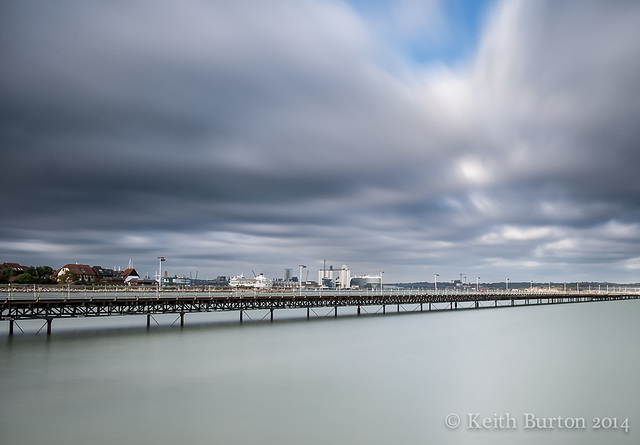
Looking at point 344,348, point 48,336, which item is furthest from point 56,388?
point 344,348

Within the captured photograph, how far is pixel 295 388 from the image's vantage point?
19516 mm

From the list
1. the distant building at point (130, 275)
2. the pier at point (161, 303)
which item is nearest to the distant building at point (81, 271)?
the distant building at point (130, 275)

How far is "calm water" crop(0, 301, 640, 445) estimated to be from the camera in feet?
45.6

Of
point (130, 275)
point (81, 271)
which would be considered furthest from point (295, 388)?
point (130, 275)

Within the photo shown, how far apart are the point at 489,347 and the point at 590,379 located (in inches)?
464

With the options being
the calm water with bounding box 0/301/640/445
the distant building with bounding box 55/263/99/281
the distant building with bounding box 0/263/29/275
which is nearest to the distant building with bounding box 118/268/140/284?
the distant building with bounding box 55/263/99/281

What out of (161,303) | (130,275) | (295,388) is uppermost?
(161,303)

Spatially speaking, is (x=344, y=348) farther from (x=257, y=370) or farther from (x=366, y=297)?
(x=366, y=297)

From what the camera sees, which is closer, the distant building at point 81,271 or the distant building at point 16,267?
the distant building at point 16,267

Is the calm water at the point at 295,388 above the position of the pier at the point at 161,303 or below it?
below

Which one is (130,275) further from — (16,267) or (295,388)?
(295,388)

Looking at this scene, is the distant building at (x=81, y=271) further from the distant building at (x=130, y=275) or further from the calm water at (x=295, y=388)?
the calm water at (x=295, y=388)

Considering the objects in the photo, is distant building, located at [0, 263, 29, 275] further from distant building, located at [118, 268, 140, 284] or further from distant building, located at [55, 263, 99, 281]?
distant building, located at [118, 268, 140, 284]

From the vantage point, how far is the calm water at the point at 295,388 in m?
13.9
